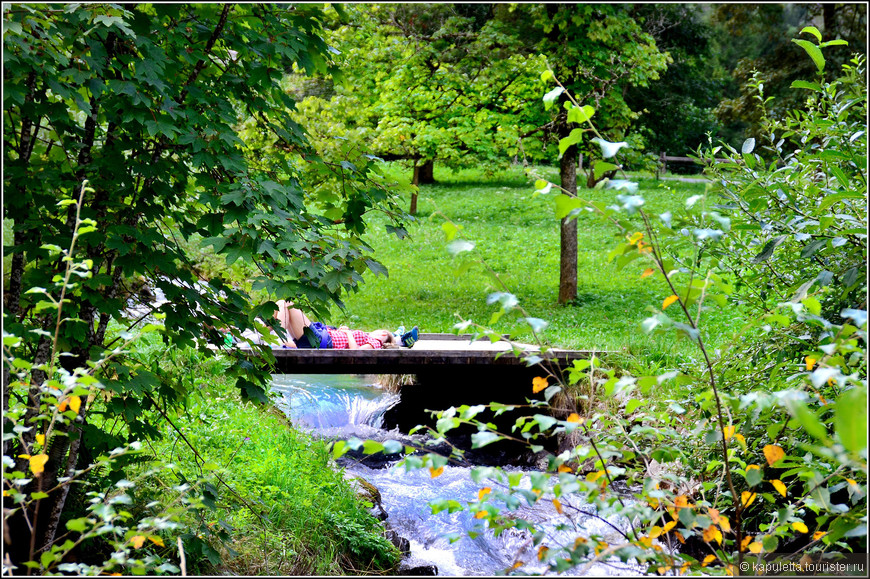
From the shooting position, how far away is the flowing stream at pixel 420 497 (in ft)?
13.6

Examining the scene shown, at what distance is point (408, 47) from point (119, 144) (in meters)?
6.70

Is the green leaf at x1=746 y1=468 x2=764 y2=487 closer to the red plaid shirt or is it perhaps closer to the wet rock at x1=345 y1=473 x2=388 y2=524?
the wet rock at x1=345 y1=473 x2=388 y2=524

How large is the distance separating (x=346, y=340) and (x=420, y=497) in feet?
7.80

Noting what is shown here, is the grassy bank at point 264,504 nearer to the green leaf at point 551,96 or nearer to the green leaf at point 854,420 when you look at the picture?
the green leaf at point 551,96

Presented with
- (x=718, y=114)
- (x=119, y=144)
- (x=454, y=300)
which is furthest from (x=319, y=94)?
(x=119, y=144)

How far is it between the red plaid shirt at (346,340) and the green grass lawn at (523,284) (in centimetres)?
77

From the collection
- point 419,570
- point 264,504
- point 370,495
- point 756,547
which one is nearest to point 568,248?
point 370,495

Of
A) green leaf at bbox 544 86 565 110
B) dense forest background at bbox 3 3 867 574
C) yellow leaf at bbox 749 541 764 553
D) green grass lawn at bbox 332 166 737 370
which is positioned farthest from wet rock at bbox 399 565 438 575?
green leaf at bbox 544 86 565 110

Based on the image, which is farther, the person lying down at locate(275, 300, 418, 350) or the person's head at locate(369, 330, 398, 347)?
the person's head at locate(369, 330, 398, 347)

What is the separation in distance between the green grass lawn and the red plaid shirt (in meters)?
0.77

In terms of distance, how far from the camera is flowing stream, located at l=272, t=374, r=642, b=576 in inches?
163

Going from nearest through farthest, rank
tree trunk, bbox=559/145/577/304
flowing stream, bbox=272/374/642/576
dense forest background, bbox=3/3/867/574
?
dense forest background, bbox=3/3/867/574
flowing stream, bbox=272/374/642/576
tree trunk, bbox=559/145/577/304

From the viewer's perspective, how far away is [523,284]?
35.6ft

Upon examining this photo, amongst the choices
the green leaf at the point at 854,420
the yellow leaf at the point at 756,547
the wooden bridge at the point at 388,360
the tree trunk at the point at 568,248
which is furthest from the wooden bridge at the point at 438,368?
the green leaf at the point at 854,420
